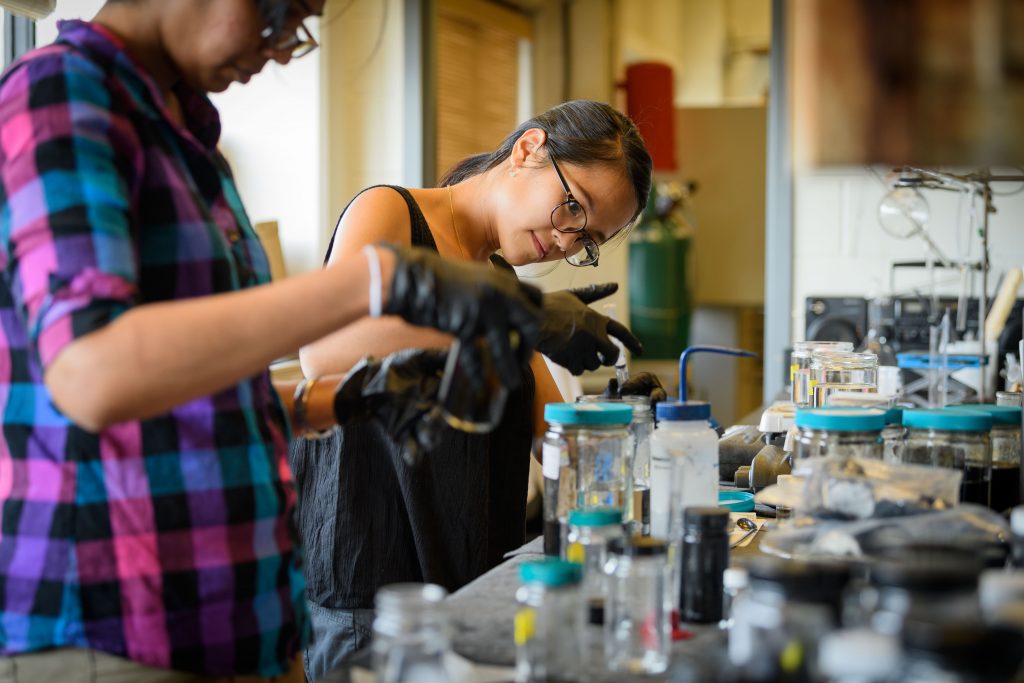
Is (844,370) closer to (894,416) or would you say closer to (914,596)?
(894,416)

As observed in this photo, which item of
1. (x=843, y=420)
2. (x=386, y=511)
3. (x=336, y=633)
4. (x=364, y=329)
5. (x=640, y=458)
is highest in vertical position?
(x=364, y=329)

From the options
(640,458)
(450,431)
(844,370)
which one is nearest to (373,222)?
(450,431)

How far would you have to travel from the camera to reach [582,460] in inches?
61.9

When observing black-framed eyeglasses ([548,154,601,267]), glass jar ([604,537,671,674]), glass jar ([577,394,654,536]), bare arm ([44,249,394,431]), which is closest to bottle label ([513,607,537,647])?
glass jar ([604,537,671,674])

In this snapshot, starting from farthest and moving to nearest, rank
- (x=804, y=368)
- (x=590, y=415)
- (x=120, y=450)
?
(x=804, y=368), (x=590, y=415), (x=120, y=450)

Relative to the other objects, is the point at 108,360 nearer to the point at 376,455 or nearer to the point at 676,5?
the point at 376,455

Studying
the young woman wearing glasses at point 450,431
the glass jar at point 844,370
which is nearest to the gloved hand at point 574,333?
the young woman wearing glasses at point 450,431

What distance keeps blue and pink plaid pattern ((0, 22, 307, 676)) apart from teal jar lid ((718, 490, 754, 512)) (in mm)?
1001

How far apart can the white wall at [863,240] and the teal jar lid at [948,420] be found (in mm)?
2811

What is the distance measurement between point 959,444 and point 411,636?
1118mm

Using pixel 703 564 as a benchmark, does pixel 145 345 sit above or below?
above

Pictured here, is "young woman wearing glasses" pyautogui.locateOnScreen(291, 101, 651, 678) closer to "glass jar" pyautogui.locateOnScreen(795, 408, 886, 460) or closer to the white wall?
"glass jar" pyautogui.locateOnScreen(795, 408, 886, 460)

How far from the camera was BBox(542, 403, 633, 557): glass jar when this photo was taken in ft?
5.00

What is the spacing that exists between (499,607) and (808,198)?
3.55 m
